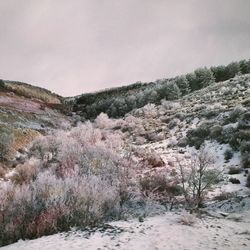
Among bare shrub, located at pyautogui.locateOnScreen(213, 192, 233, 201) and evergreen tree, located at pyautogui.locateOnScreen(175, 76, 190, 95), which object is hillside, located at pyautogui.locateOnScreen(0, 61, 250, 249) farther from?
evergreen tree, located at pyautogui.locateOnScreen(175, 76, 190, 95)

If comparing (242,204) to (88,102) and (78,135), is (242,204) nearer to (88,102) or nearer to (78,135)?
(78,135)

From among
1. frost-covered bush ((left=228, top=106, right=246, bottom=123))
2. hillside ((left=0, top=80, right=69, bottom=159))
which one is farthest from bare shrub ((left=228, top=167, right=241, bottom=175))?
hillside ((left=0, top=80, right=69, bottom=159))

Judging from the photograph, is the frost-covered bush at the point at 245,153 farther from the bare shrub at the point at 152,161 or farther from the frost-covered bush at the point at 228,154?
the bare shrub at the point at 152,161

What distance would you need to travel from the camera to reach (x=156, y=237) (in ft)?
31.2

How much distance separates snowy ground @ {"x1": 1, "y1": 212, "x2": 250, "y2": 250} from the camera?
882cm

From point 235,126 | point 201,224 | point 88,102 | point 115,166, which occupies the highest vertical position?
point 88,102

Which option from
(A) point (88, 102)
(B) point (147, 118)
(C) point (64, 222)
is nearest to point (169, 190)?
(C) point (64, 222)

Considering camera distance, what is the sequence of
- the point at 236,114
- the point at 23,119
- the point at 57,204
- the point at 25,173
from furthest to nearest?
the point at 23,119 → the point at 236,114 → the point at 25,173 → the point at 57,204

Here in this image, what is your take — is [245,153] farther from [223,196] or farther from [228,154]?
[223,196]

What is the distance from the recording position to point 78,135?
29.5 meters

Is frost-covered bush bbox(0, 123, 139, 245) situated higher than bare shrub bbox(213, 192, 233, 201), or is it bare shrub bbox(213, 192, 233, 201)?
frost-covered bush bbox(0, 123, 139, 245)

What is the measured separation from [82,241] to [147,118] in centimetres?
3795

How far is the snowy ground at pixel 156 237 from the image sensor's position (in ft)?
28.9

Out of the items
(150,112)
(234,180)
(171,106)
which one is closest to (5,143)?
(234,180)
